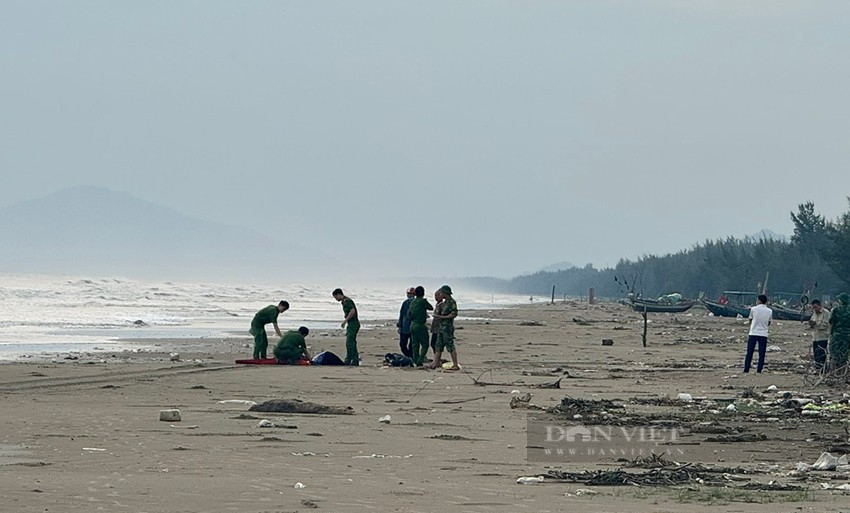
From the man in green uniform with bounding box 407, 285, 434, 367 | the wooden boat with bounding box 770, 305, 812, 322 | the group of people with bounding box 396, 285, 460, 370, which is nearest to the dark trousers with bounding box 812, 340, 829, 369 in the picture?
the group of people with bounding box 396, 285, 460, 370

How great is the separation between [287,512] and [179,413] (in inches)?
230

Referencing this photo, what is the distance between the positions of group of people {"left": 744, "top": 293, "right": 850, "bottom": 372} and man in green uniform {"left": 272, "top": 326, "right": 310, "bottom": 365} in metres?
7.86

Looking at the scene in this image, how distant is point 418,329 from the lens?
23.5m

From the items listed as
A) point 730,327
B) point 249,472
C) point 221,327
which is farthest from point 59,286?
point 249,472

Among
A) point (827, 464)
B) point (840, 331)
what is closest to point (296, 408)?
point (827, 464)

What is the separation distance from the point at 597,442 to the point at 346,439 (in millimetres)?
2287

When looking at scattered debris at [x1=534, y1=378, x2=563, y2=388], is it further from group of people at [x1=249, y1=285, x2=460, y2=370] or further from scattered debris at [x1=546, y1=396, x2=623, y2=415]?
group of people at [x1=249, y1=285, x2=460, y2=370]

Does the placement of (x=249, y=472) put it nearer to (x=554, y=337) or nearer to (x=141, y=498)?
(x=141, y=498)

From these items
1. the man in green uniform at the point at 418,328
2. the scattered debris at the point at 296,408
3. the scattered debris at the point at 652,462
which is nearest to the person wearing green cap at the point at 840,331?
the man in green uniform at the point at 418,328

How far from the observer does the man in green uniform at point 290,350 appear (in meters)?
22.5

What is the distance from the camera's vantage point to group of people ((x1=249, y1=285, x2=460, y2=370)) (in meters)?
22.6

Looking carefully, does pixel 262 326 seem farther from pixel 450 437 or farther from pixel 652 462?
pixel 652 462

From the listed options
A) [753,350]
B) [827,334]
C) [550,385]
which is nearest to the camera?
[550,385]

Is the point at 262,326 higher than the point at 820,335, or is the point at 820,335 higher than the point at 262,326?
the point at 820,335
